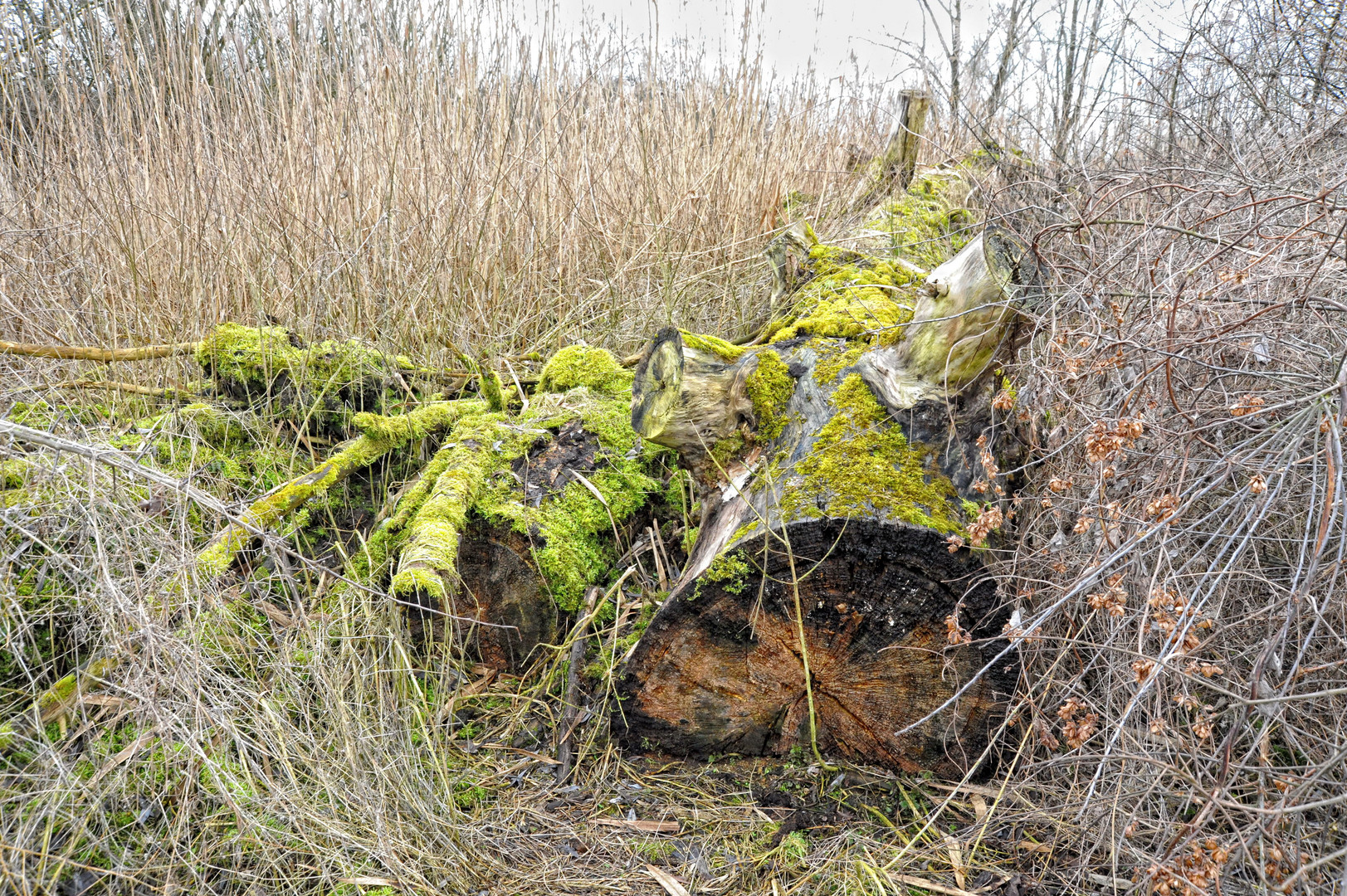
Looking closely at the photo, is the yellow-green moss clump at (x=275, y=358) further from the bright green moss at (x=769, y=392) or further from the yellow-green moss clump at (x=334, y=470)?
the bright green moss at (x=769, y=392)

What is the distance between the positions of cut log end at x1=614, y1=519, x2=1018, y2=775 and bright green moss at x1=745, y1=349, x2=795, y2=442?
468 millimetres

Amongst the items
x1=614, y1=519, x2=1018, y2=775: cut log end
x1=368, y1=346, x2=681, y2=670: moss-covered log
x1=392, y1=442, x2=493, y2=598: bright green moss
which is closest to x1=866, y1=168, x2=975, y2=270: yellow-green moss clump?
x1=368, y1=346, x2=681, y2=670: moss-covered log

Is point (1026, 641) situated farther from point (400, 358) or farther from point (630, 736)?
point (400, 358)

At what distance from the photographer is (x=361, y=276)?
3.29 m

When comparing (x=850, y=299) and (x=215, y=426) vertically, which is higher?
(x=850, y=299)

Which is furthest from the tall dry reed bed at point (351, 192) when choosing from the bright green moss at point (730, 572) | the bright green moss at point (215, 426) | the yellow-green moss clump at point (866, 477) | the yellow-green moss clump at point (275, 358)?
the bright green moss at point (730, 572)

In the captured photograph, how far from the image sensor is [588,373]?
3.04 metres

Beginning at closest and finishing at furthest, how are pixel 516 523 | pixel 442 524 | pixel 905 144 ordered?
1. pixel 442 524
2. pixel 516 523
3. pixel 905 144

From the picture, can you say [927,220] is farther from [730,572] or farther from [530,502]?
[730,572]

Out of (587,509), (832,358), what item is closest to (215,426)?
(587,509)

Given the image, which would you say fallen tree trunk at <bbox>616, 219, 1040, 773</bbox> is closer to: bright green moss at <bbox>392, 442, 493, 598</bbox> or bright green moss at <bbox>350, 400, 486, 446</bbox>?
bright green moss at <bbox>392, 442, 493, 598</bbox>

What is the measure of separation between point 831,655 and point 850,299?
1242mm

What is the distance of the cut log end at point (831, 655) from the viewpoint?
1.84m

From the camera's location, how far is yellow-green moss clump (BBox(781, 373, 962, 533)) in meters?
1.85
